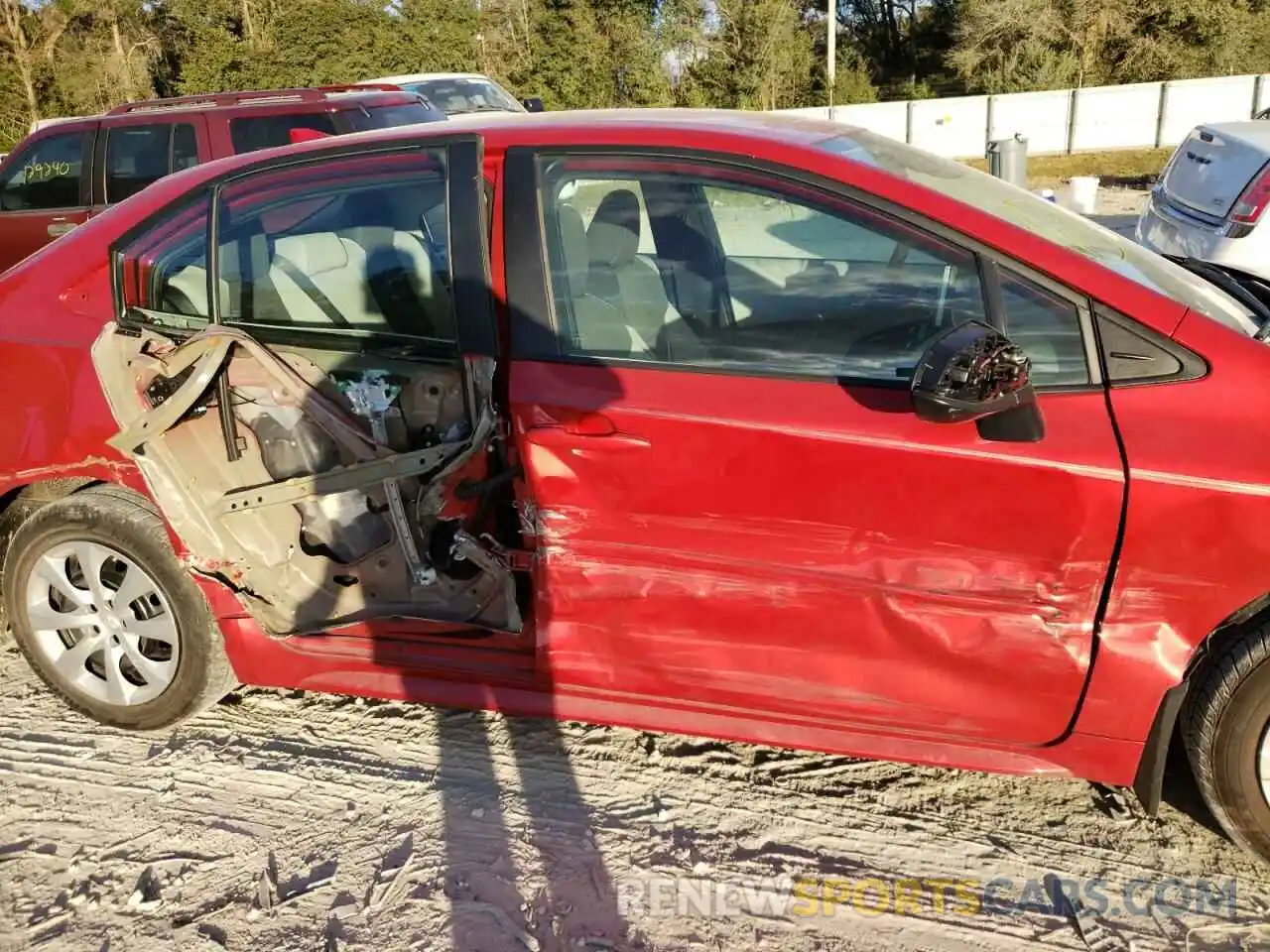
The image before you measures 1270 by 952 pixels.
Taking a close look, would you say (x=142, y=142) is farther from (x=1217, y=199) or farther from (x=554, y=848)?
(x=1217, y=199)

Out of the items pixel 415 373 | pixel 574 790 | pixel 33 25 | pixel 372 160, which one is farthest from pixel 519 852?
pixel 33 25

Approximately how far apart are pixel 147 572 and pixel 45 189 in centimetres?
663

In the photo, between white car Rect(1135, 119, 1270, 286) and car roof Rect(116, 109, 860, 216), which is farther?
white car Rect(1135, 119, 1270, 286)

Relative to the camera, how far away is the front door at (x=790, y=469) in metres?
2.29

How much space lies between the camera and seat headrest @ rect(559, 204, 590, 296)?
2.64 meters

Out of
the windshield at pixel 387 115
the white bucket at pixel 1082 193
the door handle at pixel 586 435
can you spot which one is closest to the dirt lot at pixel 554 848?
the door handle at pixel 586 435

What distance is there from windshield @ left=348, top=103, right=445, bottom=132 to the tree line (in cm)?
2319

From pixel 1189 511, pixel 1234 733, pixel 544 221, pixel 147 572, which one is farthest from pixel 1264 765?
pixel 147 572

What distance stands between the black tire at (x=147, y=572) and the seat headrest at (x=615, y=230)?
1501 millimetres

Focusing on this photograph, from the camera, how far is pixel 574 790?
9.37 ft

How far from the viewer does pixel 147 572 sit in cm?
301

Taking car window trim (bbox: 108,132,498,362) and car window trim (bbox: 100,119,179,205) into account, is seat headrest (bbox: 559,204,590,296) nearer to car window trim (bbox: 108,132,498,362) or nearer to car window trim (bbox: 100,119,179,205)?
car window trim (bbox: 108,132,498,362)

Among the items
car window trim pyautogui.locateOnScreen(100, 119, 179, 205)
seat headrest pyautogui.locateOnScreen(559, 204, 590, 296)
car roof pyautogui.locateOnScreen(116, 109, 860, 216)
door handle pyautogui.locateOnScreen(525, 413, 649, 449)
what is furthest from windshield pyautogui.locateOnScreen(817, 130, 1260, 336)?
car window trim pyautogui.locateOnScreen(100, 119, 179, 205)

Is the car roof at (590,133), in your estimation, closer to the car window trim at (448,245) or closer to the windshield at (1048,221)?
the car window trim at (448,245)
